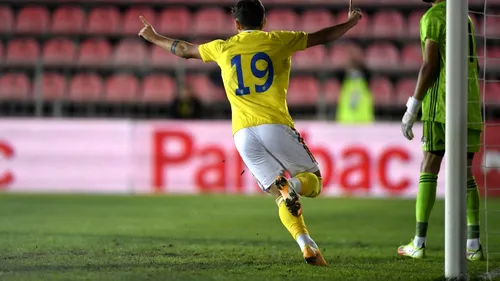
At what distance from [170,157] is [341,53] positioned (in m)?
5.08

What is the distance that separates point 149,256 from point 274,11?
12.3m

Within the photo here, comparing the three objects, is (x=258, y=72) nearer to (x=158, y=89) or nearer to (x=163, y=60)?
(x=158, y=89)

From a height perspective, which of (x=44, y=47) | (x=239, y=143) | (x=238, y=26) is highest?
(x=44, y=47)

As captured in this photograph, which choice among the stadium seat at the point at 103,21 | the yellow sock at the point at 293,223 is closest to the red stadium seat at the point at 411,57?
the stadium seat at the point at 103,21

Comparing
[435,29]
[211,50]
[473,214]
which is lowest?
[473,214]

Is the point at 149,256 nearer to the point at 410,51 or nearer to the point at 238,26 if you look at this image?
the point at 238,26

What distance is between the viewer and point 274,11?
17.6m

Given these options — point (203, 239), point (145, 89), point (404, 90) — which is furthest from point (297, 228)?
point (404, 90)

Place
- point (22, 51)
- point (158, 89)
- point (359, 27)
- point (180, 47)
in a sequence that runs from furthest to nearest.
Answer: point (359, 27)
point (22, 51)
point (158, 89)
point (180, 47)

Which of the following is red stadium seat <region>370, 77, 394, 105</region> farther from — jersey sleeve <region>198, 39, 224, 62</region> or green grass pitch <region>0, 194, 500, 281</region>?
jersey sleeve <region>198, 39, 224, 62</region>

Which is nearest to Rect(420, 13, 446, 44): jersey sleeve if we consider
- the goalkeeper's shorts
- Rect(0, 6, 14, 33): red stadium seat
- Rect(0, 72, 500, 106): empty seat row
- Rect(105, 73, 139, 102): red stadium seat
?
the goalkeeper's shorts

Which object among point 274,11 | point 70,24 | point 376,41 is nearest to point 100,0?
point 70,24

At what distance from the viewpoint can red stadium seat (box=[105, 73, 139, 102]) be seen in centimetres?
1599

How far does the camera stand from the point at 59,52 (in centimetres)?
1661
